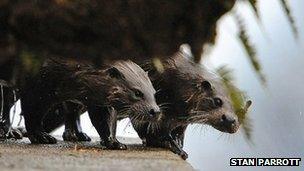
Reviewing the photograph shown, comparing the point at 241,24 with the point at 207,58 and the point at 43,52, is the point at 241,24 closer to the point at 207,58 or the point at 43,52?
the point at 207,58

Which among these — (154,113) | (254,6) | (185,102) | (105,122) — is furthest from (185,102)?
(254,6)

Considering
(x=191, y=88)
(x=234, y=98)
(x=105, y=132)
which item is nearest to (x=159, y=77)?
(x=191, y=88)

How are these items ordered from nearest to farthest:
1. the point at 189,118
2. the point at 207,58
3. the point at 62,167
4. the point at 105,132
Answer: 1. the point at 207,58
2. the point at 62,167
3. the point at 105,132
4. the point at 189,118

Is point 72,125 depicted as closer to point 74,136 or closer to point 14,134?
point 74,136

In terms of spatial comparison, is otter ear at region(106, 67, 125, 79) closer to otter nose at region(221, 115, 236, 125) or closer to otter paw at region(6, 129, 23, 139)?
otter nose at region(221, 115, 236, 125)

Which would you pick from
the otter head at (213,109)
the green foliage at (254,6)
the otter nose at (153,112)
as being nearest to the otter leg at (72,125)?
the otter head at (213,109)

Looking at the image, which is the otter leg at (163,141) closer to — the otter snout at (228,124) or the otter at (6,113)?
the otter snout at (228,124)

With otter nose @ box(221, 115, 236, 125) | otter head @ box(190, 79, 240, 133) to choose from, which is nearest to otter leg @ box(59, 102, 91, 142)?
otter head @ box(190, 79, 240, 133)
